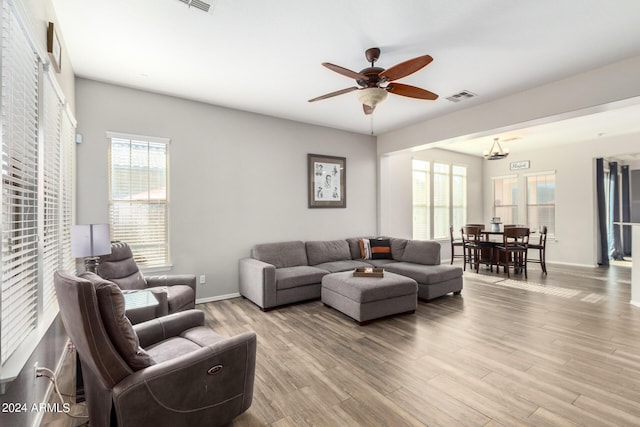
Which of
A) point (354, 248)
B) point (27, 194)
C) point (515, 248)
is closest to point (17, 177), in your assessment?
point (27, 194)

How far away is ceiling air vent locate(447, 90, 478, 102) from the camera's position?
419cm

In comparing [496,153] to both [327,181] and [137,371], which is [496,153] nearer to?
[327,181]

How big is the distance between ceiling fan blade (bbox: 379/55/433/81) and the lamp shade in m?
3.02

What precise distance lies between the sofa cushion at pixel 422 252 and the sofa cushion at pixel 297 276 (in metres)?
A: 1.68

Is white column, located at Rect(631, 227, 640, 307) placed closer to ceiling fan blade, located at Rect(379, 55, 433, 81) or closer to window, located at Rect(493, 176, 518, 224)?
ceiling fan blade, located at Rect(379, 55, 433, 81)

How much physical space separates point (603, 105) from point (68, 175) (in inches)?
236

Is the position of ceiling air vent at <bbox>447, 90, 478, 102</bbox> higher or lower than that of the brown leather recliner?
higher

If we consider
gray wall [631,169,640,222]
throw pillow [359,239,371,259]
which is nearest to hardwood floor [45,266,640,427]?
throw pillow [359,239,371,259]

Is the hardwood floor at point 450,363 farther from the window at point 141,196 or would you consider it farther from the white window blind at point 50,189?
the white window blind at point 50,189

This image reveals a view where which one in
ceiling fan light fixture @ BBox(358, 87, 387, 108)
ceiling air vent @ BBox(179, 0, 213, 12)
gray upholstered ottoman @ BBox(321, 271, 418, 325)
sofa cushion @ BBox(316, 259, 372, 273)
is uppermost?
ceiling air vent @ BBox(179, 0, 213, 12)

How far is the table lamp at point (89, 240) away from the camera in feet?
8.82

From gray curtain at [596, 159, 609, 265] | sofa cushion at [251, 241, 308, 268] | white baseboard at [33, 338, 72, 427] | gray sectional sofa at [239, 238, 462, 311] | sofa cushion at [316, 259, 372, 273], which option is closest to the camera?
white baseboard at [33, 338, 72, 427]

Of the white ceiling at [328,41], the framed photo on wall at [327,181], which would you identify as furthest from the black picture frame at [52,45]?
the framed photo on wall at [327,181]

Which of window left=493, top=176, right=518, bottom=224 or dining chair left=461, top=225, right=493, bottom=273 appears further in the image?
window left=493, top=176, right=518, bottom=224
